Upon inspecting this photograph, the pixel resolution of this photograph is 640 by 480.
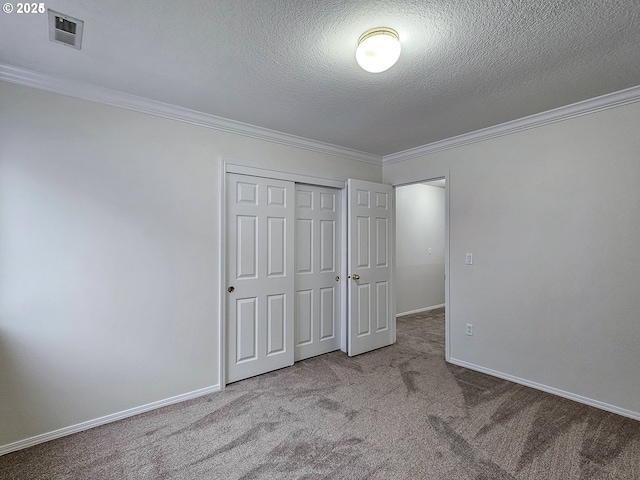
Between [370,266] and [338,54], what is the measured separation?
2474mm

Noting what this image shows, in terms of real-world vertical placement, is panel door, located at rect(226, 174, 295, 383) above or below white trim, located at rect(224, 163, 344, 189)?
below

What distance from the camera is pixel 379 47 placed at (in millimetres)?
1665

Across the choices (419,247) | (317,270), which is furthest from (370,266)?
(419,247)

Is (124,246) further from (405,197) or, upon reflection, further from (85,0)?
(405,197)

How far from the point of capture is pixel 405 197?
5660mm

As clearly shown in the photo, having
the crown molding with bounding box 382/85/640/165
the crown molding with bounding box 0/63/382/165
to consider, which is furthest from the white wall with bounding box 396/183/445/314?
the crown molding with bounding box 0/63/382/165

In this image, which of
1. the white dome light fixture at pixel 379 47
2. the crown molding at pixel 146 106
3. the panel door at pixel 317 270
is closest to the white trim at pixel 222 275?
the crown molding at pixel 146 106

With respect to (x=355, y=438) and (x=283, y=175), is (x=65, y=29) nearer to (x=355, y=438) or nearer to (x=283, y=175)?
(x=283, y=175)

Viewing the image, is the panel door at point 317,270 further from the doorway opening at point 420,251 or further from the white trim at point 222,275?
the doorway opening at point 420,251

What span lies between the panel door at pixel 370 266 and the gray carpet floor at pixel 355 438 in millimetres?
868

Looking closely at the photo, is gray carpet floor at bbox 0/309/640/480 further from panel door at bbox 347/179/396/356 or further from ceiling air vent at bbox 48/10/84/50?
ceiling air vent at bbox 48/10/84/50

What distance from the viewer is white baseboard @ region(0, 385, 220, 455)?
2.03m

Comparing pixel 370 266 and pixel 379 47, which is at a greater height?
pixel 379 47

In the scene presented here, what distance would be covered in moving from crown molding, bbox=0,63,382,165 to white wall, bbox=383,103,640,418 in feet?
5.91
